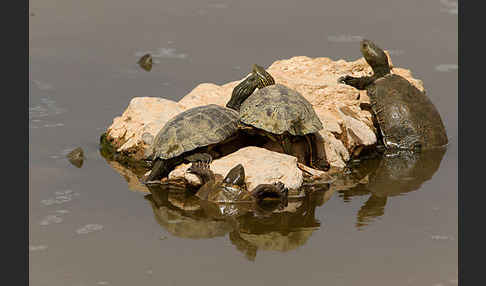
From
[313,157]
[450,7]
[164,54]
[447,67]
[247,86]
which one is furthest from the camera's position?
[450,7]

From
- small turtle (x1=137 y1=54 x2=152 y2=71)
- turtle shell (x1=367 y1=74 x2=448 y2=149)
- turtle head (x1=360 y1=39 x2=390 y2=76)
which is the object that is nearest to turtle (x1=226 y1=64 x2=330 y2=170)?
turtle shell (x1=367 y1=74 x2=448 y2=149)

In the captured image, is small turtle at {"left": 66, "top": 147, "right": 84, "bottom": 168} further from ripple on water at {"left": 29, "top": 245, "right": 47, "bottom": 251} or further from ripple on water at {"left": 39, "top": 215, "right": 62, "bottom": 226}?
ripple on water at {"left": 29, "top": 245, "right": 47, "bottom": 251}

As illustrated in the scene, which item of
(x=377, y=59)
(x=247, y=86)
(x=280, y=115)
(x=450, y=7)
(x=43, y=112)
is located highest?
(x=450, y=7)

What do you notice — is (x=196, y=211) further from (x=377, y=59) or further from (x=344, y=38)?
(x=344, y=38)

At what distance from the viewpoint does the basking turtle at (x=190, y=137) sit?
892 cm

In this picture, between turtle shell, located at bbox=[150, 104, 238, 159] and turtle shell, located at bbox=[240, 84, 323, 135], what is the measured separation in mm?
222

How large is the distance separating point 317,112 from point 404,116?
48.1 inches

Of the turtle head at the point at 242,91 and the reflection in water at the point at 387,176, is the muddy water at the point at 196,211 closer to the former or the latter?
the reflection in water at the point at 387,176

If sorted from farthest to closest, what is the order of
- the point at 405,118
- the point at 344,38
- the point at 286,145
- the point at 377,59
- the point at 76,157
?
the point at 344,38 → the point at 377,59 → the point at 405,118 → the point at 76,157 → the point at 286,145

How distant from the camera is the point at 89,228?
810 cm

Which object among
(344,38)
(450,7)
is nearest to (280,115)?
(344,38)

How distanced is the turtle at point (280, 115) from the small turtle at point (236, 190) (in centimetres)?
64
